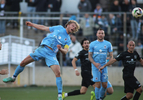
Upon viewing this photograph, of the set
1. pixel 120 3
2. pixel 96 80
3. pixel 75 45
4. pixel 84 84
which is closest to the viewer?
pixel 96 80

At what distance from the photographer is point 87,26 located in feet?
44.7

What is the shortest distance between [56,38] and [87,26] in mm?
6192

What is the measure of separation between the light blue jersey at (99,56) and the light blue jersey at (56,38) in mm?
1152

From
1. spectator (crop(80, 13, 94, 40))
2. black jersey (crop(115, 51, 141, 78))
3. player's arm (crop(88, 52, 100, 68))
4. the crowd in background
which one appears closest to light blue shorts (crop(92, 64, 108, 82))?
player's arm (crop(88, 52, 100, 68))

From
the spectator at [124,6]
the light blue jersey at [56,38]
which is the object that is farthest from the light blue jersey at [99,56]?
the spectator at [124,6]

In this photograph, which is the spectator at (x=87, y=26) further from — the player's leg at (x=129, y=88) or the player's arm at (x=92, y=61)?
the player's leg at (x=129, y=88)

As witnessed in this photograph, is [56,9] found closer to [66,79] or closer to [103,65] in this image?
[66,79]

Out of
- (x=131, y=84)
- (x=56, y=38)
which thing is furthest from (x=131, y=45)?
(x=56, y=38)

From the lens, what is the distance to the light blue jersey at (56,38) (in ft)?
24.9

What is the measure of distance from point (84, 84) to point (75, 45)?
4817mm

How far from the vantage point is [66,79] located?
1412 cm

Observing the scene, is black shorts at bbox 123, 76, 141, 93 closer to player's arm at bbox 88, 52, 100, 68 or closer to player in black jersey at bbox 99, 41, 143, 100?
player in black jersey at bbox 99, 41, 143, 100

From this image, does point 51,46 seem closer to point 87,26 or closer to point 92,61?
point 92,61

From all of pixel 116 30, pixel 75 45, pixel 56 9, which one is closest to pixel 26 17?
pixel 56 9
